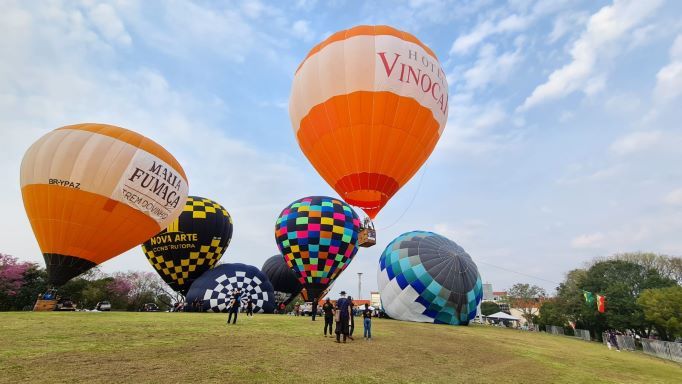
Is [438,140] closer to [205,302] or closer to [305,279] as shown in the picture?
[305,279]

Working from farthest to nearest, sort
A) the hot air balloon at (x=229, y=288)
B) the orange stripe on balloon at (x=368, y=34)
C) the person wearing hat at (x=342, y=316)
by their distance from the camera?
the hot air balloon at (x=229, y=288)
the orange stripe on balloon at (x=368, y=34)
the person wearing hat at (x=342, y=316)

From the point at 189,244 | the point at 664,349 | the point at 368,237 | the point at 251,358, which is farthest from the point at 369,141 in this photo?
the point at 664,349

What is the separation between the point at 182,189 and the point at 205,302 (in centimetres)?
714

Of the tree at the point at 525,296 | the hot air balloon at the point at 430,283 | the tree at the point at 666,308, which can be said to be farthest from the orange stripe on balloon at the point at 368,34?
the tree at the point at 525,296

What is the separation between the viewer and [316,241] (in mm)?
21984

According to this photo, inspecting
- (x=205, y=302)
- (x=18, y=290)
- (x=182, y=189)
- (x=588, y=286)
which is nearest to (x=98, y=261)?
(x=182, y=189)

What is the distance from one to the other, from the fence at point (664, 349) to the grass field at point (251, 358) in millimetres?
11796

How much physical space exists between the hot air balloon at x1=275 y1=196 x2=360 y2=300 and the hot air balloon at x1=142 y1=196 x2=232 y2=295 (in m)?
4.06

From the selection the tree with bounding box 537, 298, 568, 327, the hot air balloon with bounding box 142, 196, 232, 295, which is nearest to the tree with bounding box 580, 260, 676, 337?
the tree with bounding box 537, 298, 568, 327

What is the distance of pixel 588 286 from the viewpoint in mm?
36812

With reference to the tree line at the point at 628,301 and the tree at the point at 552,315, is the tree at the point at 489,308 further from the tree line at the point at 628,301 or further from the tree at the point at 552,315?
the tree at the point at 552,315

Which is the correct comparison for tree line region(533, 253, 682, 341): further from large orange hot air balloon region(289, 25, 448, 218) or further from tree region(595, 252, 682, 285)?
large orange hot air balloon region(289, 25, 448, 218)

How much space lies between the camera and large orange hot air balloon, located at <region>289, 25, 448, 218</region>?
12.5m

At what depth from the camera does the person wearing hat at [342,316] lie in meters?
9.26
